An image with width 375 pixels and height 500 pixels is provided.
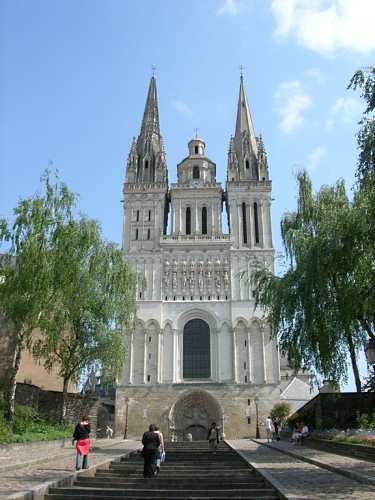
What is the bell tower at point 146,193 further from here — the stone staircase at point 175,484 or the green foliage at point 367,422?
the stone staircase at point 175,484

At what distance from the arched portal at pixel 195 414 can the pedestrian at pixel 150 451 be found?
25921 millimetres

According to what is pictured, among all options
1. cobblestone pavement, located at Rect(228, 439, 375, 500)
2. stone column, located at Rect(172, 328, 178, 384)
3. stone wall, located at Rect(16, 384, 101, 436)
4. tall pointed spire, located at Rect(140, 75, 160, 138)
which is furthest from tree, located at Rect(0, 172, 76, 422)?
tall pointed spire, located at Rect(140, 75, 160, 138)

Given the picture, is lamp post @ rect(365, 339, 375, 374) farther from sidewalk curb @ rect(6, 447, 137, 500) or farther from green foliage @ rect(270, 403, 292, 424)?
green foliage @ rect(270, 403, 292, 424)

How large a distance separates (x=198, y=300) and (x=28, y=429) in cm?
2010

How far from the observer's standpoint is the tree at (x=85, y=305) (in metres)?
20.1

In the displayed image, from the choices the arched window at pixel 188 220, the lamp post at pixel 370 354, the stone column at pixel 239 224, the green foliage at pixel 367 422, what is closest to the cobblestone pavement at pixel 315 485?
the lamp post at pixel 370 354

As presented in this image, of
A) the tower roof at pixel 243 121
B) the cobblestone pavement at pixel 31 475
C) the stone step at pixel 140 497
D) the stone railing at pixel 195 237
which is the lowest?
the stone step at pixel 140 497

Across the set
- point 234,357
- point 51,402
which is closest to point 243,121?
point 234,357

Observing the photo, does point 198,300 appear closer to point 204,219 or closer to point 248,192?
point 204,219

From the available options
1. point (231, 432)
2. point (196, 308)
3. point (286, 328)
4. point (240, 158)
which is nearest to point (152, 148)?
point (240, 158)

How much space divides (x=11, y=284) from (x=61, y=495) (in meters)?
12.8

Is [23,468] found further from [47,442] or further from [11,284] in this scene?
[11,284]

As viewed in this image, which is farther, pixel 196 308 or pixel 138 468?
pixel 196 308

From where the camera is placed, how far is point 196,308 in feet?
121
